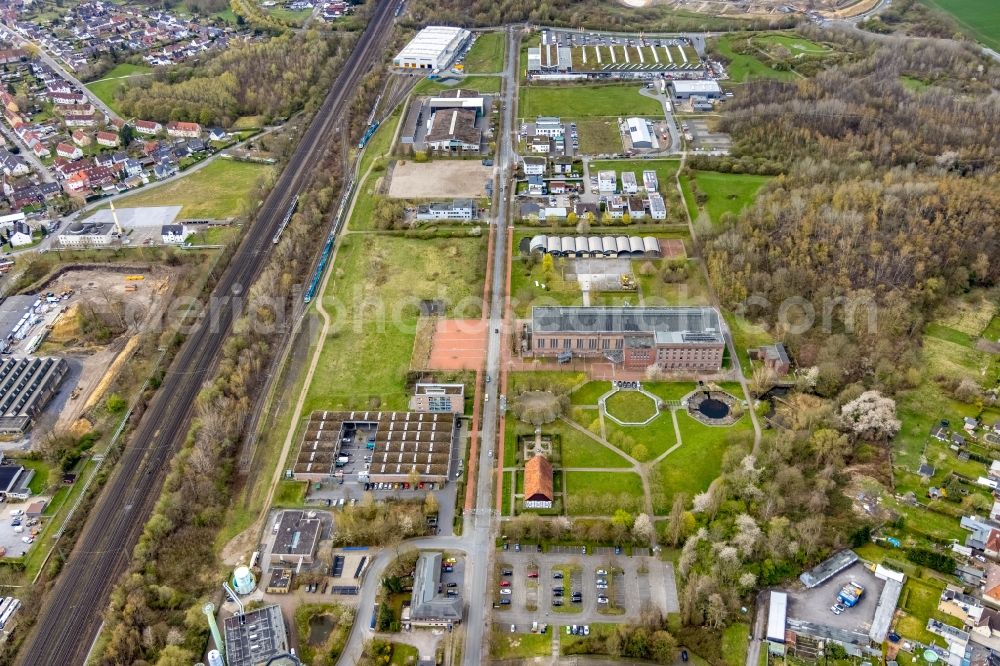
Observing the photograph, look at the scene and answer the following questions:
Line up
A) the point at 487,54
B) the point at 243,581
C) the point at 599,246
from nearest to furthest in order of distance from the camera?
the point at 243,581, the point at 599,246, the point at 487,54

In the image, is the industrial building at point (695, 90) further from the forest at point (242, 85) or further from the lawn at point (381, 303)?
the forest at point (242, 85)

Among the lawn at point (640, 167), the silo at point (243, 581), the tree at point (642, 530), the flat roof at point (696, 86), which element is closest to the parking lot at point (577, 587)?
the tree at point (642, 530)

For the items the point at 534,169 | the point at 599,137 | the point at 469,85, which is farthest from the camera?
the point at 469,85

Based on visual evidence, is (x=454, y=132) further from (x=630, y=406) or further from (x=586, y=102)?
(x=630, y=406)

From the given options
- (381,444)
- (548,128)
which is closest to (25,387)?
(381,444)

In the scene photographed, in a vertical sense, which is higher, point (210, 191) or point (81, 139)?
point (81, 139)

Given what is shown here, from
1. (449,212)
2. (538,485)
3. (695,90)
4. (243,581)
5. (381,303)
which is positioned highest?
(695,90)

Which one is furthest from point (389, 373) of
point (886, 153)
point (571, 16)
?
point (571, 16)
